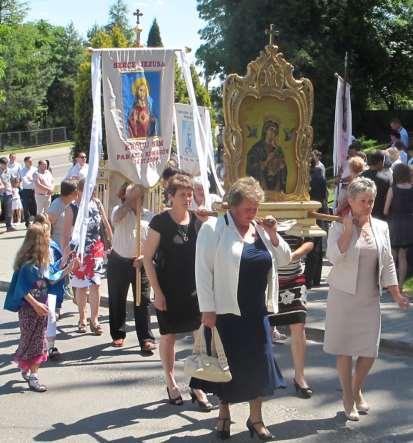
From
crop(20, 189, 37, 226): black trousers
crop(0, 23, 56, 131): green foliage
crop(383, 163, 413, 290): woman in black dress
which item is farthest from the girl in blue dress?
crop(0, 23, 56, 131): green foliage

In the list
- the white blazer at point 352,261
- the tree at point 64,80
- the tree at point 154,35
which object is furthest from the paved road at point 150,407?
the tree at point 64,80

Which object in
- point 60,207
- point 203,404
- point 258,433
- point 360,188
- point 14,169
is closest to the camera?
point 258,433

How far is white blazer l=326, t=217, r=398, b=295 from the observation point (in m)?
6.14

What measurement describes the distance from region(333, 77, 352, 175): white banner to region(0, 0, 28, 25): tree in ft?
140

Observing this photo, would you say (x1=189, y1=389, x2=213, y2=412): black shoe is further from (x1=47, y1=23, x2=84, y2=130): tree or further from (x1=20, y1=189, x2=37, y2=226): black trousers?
(x1=47, y1=23, x2=84, y2=130): tree

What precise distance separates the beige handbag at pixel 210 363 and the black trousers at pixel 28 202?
15.0m

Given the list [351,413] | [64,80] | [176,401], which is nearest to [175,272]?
[176,401]

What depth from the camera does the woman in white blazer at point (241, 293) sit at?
5684 millimetres

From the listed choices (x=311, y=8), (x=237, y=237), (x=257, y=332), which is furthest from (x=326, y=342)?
(x=311, y=8)

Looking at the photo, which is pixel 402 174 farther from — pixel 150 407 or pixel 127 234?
pixel 150 407

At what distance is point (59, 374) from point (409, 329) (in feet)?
12.3

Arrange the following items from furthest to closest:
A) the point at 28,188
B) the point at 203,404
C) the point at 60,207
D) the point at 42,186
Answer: the point at 28,188
the point at 42,186
the point at 60,207
the point at 203,404

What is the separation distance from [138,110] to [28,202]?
41.1 feet

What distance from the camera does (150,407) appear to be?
6875 millimetres
